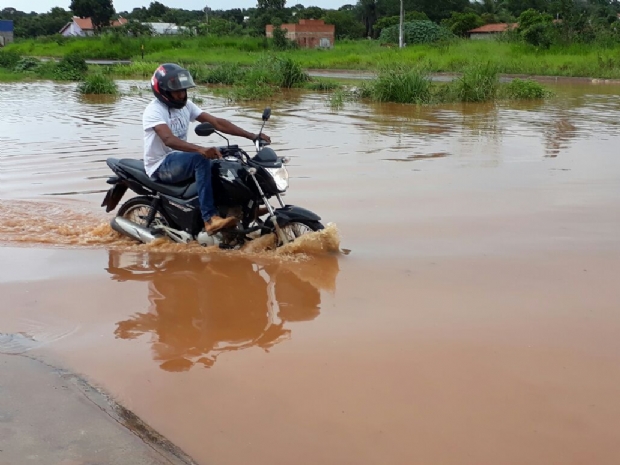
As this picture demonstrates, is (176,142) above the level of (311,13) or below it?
below

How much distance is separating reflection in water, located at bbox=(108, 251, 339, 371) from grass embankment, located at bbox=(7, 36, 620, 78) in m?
15.9

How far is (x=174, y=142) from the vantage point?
574cm

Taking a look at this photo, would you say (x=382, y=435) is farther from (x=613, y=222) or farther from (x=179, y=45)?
(x=179, y=45)

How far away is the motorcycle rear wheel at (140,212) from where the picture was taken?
6484 millimetres

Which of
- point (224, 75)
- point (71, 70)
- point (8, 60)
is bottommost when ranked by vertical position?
point (224, 75)

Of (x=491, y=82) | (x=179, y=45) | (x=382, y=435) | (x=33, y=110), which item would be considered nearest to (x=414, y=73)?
(x=491, y=82)

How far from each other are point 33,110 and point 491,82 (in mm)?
11620

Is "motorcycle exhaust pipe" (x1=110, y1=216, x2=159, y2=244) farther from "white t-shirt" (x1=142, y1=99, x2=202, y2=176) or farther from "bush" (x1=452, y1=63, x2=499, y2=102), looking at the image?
"bush" (x1=452, y1=63, x2=499, y2=102)

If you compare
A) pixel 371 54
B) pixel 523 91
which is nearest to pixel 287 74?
pixel 523 91

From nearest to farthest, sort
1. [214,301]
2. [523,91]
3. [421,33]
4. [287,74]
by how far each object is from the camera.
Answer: [214,301] → [523,91] → [287,74] → [421,33]

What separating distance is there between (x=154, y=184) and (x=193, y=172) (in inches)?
19.8

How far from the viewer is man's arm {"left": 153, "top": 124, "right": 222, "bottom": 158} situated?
5.60 meters

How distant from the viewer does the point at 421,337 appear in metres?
4.44

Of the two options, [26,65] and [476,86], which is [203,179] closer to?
[476,86]
